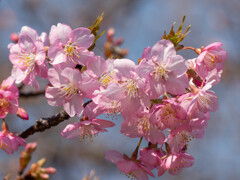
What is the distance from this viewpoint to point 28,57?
1871 mm

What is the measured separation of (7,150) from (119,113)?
867 mm

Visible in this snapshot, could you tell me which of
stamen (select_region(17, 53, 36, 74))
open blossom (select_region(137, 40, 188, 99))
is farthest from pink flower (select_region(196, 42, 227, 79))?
stamen (select_region(17, 53, 36, 74))

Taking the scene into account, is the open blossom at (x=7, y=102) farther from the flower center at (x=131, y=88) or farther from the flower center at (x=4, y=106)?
the flower center at (x=131, y=88)

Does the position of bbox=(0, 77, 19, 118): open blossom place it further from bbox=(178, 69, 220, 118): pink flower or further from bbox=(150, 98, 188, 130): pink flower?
bbox=(178, 69, 220, 118): pink flower

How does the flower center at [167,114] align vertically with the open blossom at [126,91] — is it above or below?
below

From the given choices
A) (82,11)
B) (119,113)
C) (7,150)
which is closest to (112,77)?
(119,113)

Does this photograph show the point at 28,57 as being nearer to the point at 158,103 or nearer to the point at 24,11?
the point at 158,103

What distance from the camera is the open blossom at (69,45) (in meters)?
1.72

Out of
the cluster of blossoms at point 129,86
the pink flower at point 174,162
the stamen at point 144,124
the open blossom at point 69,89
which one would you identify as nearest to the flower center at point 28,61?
the cluster of blossoms at point 129,86

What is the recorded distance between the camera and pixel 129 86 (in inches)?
65.5

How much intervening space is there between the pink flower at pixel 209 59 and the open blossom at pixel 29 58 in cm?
91

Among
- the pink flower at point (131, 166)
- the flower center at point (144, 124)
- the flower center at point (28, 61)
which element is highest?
the flower center at point (28, 61)

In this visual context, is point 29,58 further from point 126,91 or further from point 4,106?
point 126,91

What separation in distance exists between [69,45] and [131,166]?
2.99 feet
